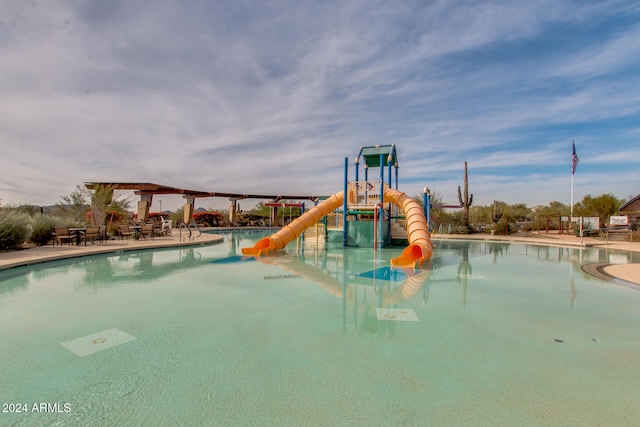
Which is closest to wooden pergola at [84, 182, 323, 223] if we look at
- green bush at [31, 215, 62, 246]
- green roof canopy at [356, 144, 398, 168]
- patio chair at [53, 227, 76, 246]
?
green bush at [31, 215, 62, 246]

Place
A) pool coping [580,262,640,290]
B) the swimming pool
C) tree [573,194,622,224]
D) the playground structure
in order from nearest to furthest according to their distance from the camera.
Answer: the swimming pool → pool coping [580,262,640,290] → the playground structure → tree [573,194,622,224]

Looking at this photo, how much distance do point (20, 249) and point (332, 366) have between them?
41.0ft

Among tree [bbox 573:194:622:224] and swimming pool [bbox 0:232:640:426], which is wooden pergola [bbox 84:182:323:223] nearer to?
swimming pool [bbox 0:232:640:426]

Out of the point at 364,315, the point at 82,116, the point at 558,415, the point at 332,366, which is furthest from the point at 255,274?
the point at 82,116

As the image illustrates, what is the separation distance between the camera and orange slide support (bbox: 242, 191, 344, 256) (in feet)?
35.3

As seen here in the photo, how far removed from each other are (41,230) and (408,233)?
1392 cm

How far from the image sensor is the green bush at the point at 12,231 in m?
9.56

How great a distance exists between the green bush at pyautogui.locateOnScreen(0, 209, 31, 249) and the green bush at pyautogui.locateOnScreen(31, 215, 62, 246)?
3.12ft

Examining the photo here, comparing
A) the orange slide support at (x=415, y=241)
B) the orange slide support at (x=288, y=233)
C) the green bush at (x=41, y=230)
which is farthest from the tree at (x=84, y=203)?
the orange slide support at (x=415, y=241)

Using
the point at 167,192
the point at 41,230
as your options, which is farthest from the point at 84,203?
the point at 167,192

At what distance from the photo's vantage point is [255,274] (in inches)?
281

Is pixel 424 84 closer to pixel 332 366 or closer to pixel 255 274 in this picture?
pixel 255 274

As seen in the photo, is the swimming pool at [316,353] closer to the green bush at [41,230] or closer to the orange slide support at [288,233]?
the orange slide support at [288,233]

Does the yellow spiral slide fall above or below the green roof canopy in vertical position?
below
